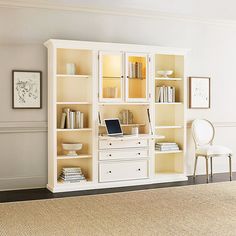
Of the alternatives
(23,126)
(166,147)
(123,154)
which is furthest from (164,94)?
(23,126)

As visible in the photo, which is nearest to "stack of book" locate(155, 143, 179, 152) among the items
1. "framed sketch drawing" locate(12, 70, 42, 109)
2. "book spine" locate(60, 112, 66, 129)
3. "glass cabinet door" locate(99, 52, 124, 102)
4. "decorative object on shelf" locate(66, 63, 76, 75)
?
"glass cabinet door" locate(99, 52, 124, 102)

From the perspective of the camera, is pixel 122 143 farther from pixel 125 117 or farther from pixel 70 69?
pixel 70 69

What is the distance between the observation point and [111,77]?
6.64 metres

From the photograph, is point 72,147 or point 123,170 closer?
point 72,147

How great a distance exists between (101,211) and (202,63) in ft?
12.3

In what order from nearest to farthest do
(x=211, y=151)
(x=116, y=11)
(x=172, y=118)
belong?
(x=116, y=11) → (x=211, y=151) → (x=172, y=118)

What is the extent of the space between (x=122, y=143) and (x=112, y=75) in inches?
41.0

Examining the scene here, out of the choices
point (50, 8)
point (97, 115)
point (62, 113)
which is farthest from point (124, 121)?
point (50, 8)

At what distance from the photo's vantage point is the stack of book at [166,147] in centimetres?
710

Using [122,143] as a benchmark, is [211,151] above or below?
below

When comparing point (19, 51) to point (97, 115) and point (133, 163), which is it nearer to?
point (97, 115)

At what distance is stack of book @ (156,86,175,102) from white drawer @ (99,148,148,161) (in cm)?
92

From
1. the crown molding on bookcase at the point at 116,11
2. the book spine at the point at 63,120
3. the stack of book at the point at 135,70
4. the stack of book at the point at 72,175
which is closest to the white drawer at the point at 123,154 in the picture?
the stack of book at the point at 72,175

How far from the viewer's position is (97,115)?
6.52 metres
